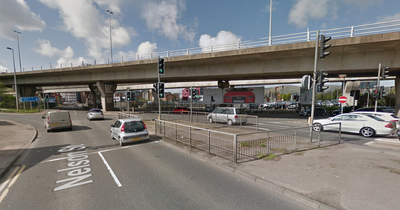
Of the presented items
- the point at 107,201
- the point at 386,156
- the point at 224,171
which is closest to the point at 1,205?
the point at 107,201

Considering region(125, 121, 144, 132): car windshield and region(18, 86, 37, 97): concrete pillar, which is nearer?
region(125, 121, 144, 132): car windshield

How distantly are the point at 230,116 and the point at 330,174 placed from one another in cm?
985

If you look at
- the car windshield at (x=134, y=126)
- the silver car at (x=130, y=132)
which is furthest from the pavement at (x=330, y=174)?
the car windshield at (x=134, y=126)

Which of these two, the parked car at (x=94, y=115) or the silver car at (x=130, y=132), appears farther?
the parked car at (x=94, y=115)

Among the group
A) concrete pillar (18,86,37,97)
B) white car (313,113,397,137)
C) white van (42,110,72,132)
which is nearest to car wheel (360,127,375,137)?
white car (313,113,397,137)

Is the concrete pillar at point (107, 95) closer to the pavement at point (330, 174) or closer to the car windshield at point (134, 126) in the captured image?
the pavement at point (330, 174)

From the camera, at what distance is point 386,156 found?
608cm

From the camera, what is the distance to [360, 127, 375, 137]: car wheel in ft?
31.9

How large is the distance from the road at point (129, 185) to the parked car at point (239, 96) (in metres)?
25.2

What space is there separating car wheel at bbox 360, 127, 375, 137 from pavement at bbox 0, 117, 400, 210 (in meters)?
3.83

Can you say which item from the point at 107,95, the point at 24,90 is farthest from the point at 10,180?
the point at 24,90

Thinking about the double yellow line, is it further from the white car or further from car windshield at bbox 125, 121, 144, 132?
the white car

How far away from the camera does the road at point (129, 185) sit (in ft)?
11.6

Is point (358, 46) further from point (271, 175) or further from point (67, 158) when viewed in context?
point (67, 158)
